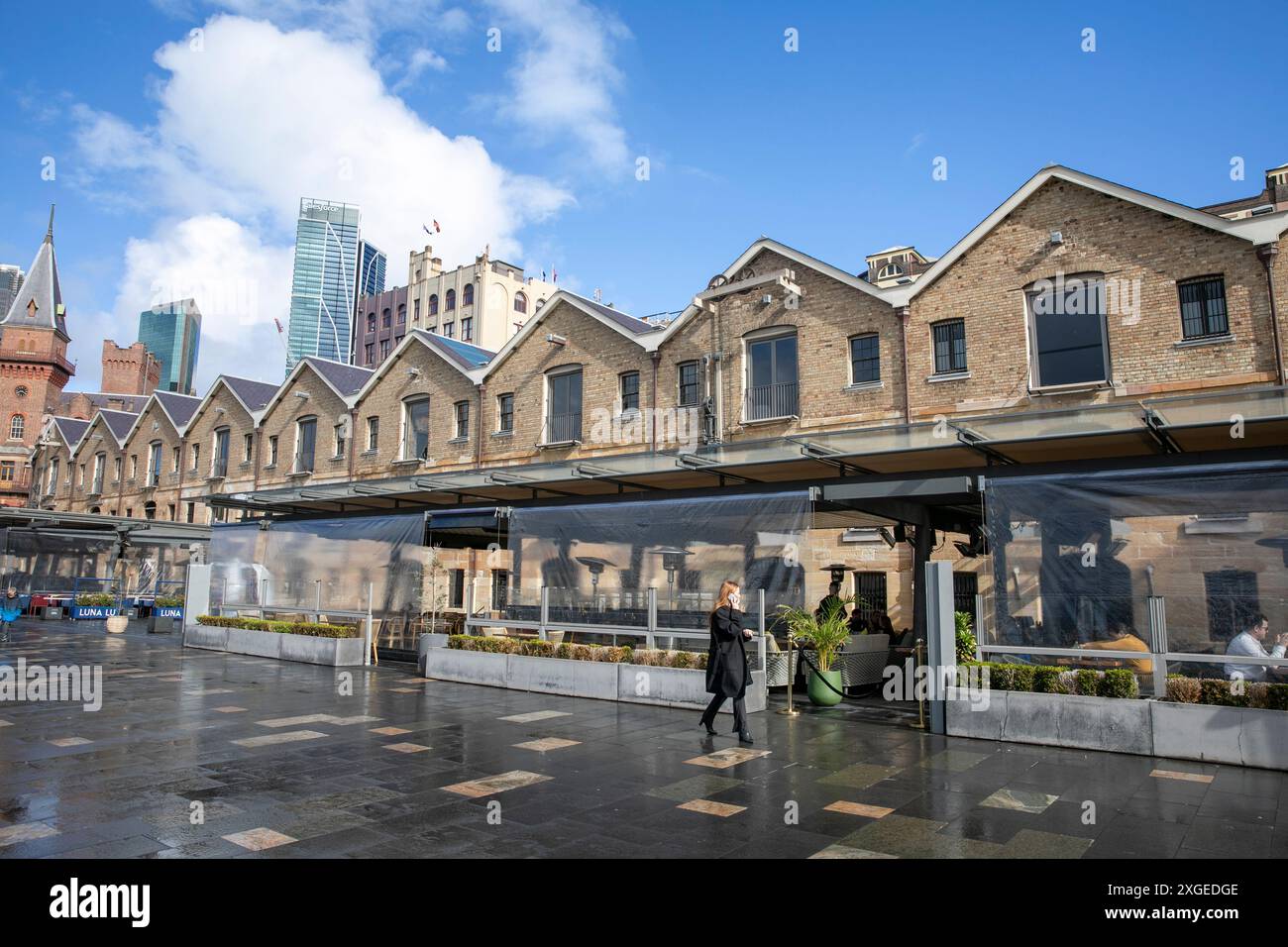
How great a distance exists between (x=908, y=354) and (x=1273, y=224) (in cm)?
A: 726

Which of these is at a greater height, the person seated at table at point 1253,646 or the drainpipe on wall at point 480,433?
the drainpipe on wall at point 480,433

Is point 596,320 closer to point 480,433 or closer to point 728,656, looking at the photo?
point 480,433

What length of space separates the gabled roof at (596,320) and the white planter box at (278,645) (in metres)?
11.6

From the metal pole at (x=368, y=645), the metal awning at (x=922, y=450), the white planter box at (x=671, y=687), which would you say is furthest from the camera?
the metal pole at (x=368, y=645)

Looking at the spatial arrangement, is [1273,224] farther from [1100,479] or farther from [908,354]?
[1100,479]

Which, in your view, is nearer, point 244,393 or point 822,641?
point 822,641

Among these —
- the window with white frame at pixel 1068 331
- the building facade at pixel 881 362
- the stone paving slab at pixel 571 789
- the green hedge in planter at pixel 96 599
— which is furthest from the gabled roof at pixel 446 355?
the stone paving slab at pixel 571 789

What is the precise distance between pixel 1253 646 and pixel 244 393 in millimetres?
40284

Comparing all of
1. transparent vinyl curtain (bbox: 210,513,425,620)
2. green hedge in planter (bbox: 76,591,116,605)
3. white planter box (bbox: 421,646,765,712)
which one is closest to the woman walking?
white planter box (bbox: 421,646,765,712)

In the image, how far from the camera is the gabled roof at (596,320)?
24641 millimetres

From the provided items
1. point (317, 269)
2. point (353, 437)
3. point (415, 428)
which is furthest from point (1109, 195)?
point (317, 269)

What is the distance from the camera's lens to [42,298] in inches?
2724

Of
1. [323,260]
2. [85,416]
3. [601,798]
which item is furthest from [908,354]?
[323,260]

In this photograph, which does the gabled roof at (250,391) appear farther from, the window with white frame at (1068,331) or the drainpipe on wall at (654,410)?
the window with white frame at (1068,331)
